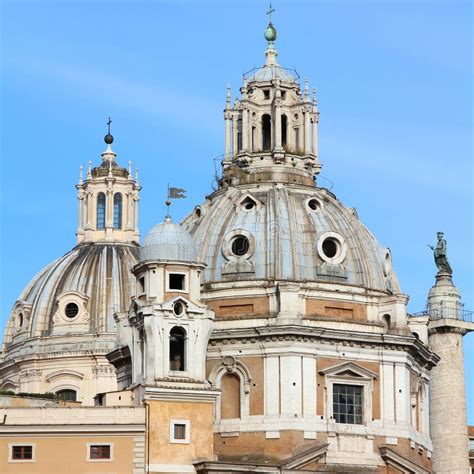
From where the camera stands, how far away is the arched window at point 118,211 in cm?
13112

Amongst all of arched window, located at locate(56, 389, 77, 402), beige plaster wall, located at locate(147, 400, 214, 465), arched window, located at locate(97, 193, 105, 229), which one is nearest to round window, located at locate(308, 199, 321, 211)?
beige plaster wall, located at locate(147, 400, 214, 465)

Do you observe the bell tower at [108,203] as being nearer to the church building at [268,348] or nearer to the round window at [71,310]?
the round window at [71,310]

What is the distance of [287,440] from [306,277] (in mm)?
9247

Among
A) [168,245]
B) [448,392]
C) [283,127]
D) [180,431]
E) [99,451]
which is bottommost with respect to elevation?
[99,451]

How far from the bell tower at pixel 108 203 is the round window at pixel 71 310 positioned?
871cm

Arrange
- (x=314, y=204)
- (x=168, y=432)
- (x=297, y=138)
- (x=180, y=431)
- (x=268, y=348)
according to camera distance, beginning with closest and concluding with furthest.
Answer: (x=168, y=432) → (x=180, y=431) → (x=268, y=348) → (x=314, y=204) → (x=297, y=138)

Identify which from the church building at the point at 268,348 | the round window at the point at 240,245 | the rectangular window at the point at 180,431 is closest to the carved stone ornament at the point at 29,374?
the church building at the point at 268,348

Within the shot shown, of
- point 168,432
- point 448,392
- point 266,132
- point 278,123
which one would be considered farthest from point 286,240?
point 448,392

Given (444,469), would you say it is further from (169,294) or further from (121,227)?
(121,227)

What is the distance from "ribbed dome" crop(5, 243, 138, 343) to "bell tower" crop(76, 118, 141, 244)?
3.91 m

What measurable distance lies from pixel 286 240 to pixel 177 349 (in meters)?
9.77

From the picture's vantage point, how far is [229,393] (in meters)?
97.1

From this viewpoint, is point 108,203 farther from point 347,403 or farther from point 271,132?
point 347,403

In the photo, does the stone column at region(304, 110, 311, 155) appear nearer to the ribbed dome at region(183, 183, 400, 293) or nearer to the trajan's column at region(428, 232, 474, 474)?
the ribbed dome at region(183, 183, 400, 293)
